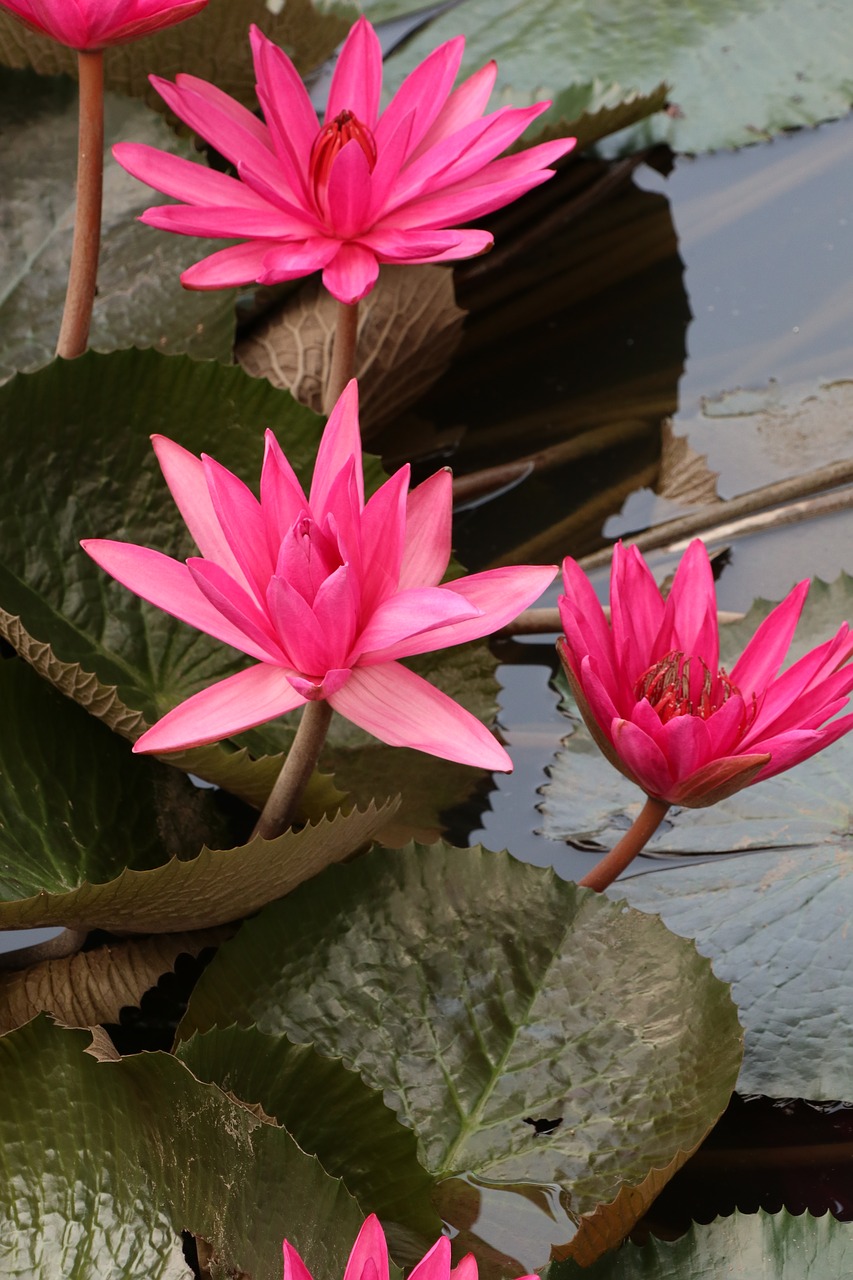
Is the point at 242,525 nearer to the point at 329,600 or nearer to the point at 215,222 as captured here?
the point at 329,600

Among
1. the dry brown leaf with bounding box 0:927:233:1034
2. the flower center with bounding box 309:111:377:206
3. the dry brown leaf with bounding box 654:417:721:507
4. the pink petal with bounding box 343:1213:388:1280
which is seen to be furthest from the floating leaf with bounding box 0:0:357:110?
the pink petal with bounding box 343:1213:388:1280

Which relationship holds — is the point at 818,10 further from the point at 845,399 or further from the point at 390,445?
the point at 390,445

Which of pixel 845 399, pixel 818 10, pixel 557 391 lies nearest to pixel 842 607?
pixel 845 399

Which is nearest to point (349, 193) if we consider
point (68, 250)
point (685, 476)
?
point (68, 250)

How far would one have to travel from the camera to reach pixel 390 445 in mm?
1667

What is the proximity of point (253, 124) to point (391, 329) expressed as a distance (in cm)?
47

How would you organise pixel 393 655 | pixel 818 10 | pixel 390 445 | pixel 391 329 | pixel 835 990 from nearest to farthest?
pixel 393 655, pixel 835 990, pixel 391 329, pixel 390 445, pixel 818 10

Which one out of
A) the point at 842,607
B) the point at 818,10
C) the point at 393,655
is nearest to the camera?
the point at 393,655

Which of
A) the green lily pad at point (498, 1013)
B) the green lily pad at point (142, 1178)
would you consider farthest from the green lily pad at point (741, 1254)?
the green lily pad at point (142, 1178)

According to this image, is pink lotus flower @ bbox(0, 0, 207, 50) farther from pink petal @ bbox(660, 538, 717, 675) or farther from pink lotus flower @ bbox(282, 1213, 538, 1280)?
pink lotus flower @ bbox(282, 1213, 538, 1280)

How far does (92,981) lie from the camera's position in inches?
39.5

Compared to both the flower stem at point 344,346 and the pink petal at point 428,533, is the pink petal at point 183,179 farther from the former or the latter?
the pink petal at point 428,533

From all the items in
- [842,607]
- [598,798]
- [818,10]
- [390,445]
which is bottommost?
[598,798]

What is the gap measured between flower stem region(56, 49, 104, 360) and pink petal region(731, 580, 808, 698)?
62cm
